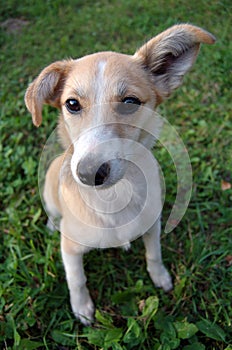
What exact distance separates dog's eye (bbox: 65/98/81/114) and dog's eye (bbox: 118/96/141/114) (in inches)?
11.9

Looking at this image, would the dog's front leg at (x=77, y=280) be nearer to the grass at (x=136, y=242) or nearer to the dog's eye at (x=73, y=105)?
the grass at (x=136, y=242)

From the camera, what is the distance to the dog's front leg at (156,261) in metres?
3.26

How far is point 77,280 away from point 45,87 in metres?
1.53

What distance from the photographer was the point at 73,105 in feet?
8.76

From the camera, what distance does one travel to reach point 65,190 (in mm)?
3041

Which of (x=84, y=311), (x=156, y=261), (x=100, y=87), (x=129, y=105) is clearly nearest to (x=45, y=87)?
(x=100, y=87)

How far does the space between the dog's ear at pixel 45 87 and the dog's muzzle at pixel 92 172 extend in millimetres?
708

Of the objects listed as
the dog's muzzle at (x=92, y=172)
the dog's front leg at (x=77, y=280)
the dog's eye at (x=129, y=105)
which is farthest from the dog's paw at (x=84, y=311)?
the dog's eye at (x=129, y=105)

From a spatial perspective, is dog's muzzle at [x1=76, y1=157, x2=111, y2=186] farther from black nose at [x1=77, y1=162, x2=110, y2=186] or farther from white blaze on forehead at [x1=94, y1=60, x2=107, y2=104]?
white blaze on forehead at [x1=94, y1=60, x2=107, y2=104]

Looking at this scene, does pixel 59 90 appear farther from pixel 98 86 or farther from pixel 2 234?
pixel 2 234

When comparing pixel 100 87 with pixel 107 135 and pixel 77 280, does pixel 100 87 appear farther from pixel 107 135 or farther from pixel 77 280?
pixel 77 280

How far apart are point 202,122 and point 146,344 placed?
252 centimetres

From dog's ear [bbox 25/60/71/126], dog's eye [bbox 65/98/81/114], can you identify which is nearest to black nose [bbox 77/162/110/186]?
dog's eye [bbox 65/98/81/114]

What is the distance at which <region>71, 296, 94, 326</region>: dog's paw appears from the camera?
129 inches
